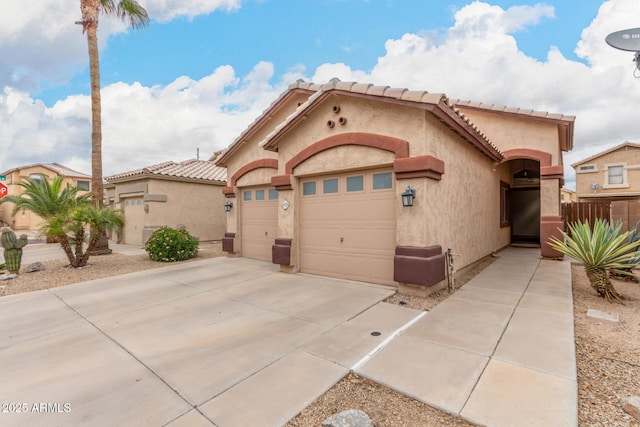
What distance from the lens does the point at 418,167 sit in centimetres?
604

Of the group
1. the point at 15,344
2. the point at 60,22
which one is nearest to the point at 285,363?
the point at 15,344

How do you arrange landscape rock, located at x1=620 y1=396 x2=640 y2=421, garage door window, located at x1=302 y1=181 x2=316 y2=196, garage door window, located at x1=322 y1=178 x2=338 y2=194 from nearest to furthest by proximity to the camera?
landscape rock, located at x1=620 y1=396 x2=640 y2=421 < garage door window, located at x1=322 y1=178 x2=338 y2=194 < garage door window, located at x1=302 y1=181 x2=316 y2=196

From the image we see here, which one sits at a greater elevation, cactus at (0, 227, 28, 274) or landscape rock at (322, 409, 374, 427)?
cactus at (0, 227, 28, 274)

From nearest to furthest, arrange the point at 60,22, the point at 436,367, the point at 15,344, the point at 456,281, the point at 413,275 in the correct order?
the point at 436,367 < the point at 15,344 < the point at 413,275 < the point at 456,281 < the point at 60,22

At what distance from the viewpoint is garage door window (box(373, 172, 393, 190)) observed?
22.2ft

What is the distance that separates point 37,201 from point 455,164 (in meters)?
12.1

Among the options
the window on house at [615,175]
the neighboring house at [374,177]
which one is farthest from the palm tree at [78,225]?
the window on house at [615,175]

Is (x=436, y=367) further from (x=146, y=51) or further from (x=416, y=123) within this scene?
(x=146, y=51)

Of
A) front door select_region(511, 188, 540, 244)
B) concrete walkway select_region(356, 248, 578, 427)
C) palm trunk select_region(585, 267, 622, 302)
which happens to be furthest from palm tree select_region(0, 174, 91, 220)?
front door select_region(511, 188, 540, 244)

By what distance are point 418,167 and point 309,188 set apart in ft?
10.6

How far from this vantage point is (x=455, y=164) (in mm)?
7605

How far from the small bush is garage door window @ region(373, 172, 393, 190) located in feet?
26.0

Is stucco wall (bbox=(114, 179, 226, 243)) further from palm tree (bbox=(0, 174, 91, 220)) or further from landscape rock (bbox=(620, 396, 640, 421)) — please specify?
landscape rock (bbox=(620, 396, 640, 421))

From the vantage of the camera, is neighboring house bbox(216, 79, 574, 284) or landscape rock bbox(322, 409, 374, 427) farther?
neighboring house bbox(216, 79, 574, 284)
